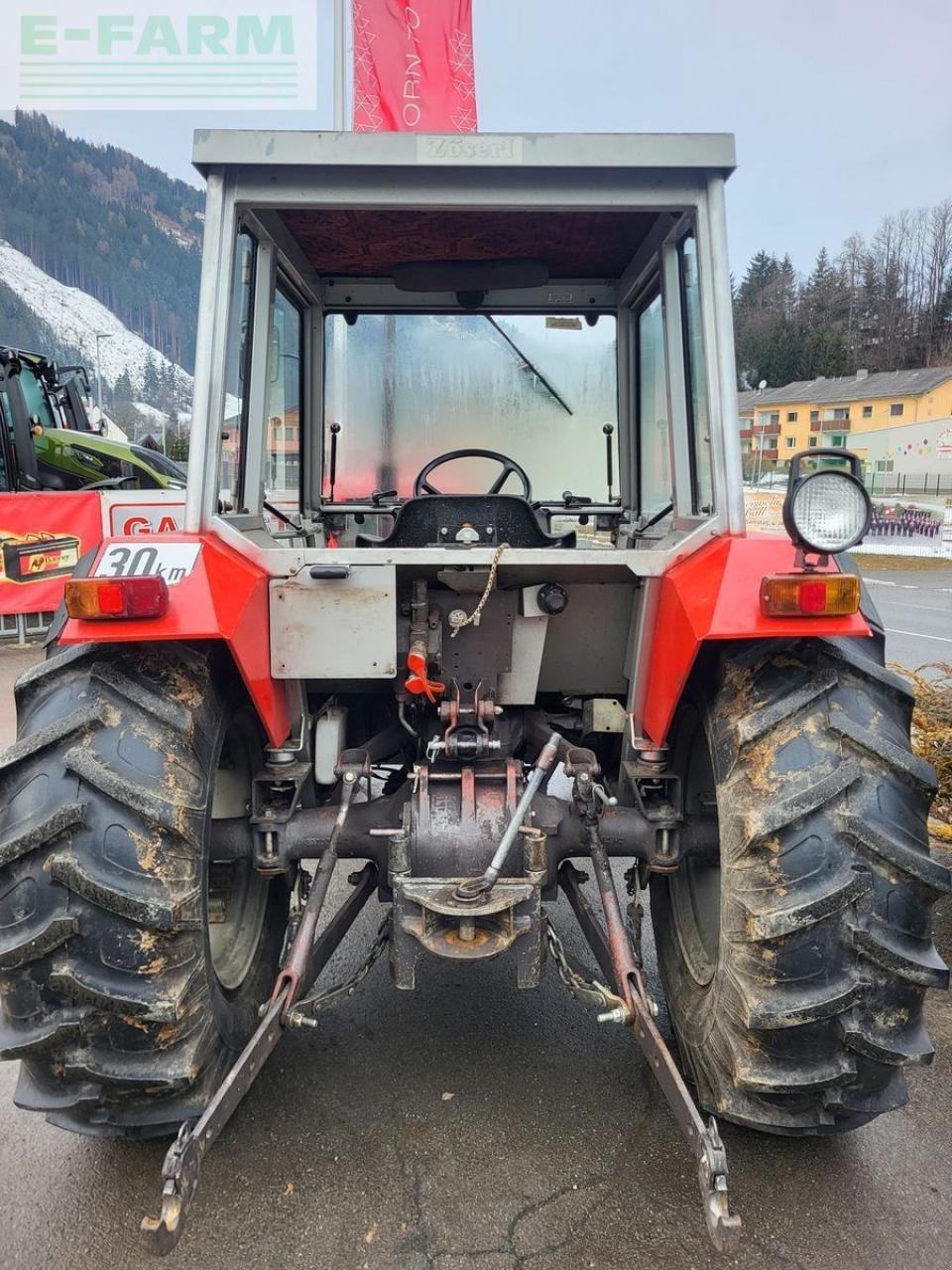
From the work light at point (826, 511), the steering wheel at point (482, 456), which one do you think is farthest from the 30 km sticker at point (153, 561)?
the steering wheel at point (482, 456)

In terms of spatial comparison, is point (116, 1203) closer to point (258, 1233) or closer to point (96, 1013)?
point (258, 1233)

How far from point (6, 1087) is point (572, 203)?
3200 millimetres

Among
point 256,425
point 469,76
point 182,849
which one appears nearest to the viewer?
point 182,849

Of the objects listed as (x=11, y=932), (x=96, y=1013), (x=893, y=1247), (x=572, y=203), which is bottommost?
(x=893, y=1247)

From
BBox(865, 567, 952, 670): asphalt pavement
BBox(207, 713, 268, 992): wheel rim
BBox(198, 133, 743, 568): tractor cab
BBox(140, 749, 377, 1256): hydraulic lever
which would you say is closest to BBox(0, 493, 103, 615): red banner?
BBox(198, 133, 743, 568): tractor cab

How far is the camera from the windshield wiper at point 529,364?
3.94 meters

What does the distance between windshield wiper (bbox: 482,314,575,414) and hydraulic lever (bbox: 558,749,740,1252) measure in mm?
1807

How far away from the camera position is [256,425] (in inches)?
124

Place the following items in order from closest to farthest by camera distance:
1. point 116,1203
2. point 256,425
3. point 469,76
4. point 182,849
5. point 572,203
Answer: point 182,849
point 116,1203
point 572,203
point 256,425
point 469,76

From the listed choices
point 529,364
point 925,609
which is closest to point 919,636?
point 925,609

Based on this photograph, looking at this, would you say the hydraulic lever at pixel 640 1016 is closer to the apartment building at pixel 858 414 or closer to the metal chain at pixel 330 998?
the metal chain at pixel 330 998

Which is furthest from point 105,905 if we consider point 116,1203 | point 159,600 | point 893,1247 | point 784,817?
point 893,1247

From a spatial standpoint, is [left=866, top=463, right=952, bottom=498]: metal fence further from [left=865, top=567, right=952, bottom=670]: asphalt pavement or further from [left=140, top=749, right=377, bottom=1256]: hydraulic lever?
[left=140, top=749, right=377, bottom=1256]: hydraulic lever

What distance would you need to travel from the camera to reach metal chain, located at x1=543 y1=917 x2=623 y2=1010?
220cm
